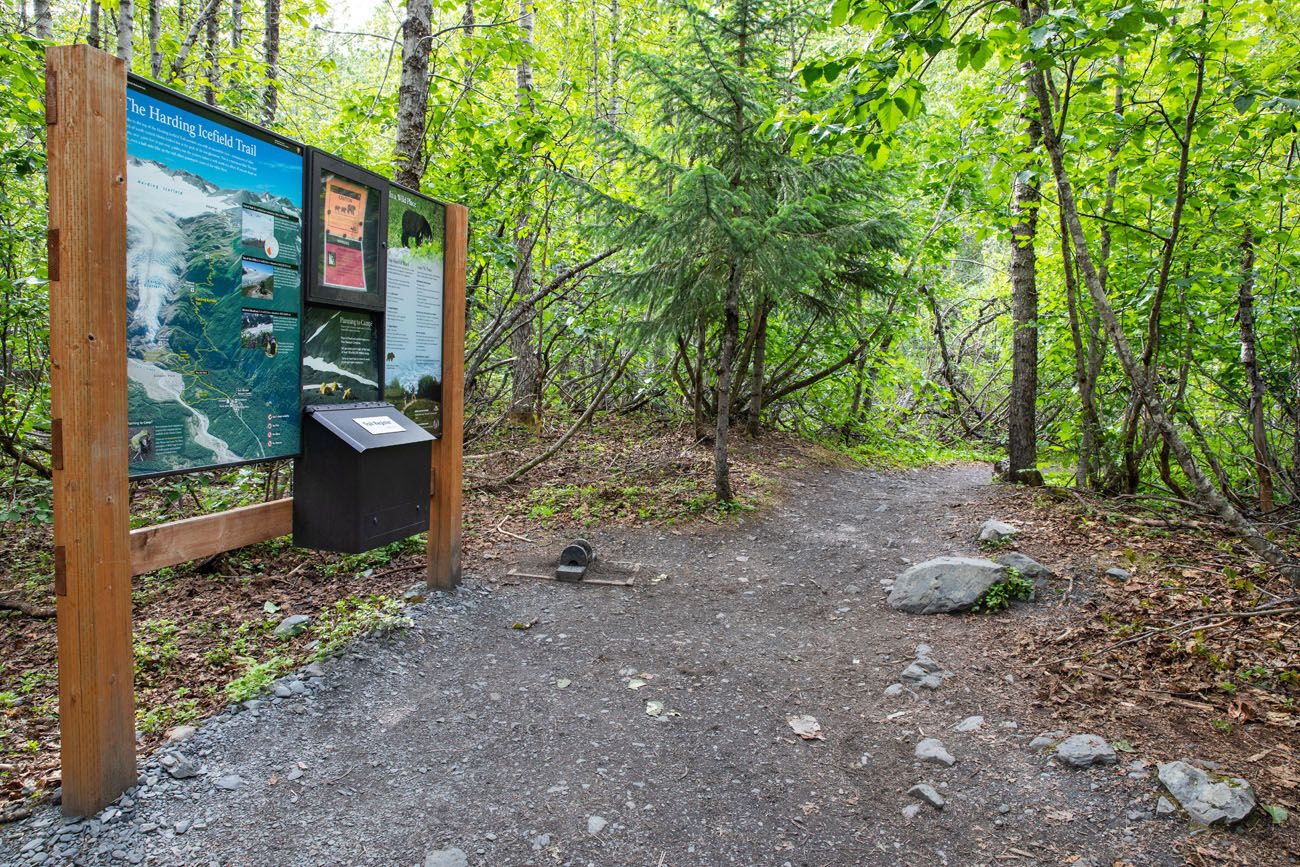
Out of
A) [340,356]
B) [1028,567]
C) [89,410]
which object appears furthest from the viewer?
[1028,567]

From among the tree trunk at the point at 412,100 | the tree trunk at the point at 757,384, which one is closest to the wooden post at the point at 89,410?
the tree trunk at the point at 412,100

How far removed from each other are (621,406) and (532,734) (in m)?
10.1

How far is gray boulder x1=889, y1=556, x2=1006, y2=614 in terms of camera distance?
4.75 meters

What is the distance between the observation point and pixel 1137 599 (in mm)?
4453

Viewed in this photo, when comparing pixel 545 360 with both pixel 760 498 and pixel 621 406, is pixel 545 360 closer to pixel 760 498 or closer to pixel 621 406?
pixel 621 406

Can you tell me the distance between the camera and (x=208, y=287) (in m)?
A: 2.91

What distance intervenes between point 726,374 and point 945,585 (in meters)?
3.35

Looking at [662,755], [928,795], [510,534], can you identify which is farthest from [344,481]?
[510,534]

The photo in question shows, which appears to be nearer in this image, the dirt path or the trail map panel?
the dirt path

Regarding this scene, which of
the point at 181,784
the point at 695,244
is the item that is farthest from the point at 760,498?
the point at 181,784

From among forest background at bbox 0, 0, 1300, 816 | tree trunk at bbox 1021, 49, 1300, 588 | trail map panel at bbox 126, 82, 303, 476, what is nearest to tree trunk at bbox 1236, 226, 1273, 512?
forest background at bbox 0, 0, 1300, 816

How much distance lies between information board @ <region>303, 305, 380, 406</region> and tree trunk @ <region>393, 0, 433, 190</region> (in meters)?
2.67

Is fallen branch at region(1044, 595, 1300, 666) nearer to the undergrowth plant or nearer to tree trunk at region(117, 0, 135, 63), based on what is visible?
the undergrowth plant

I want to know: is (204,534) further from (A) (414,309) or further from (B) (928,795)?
(B) (928,795)
